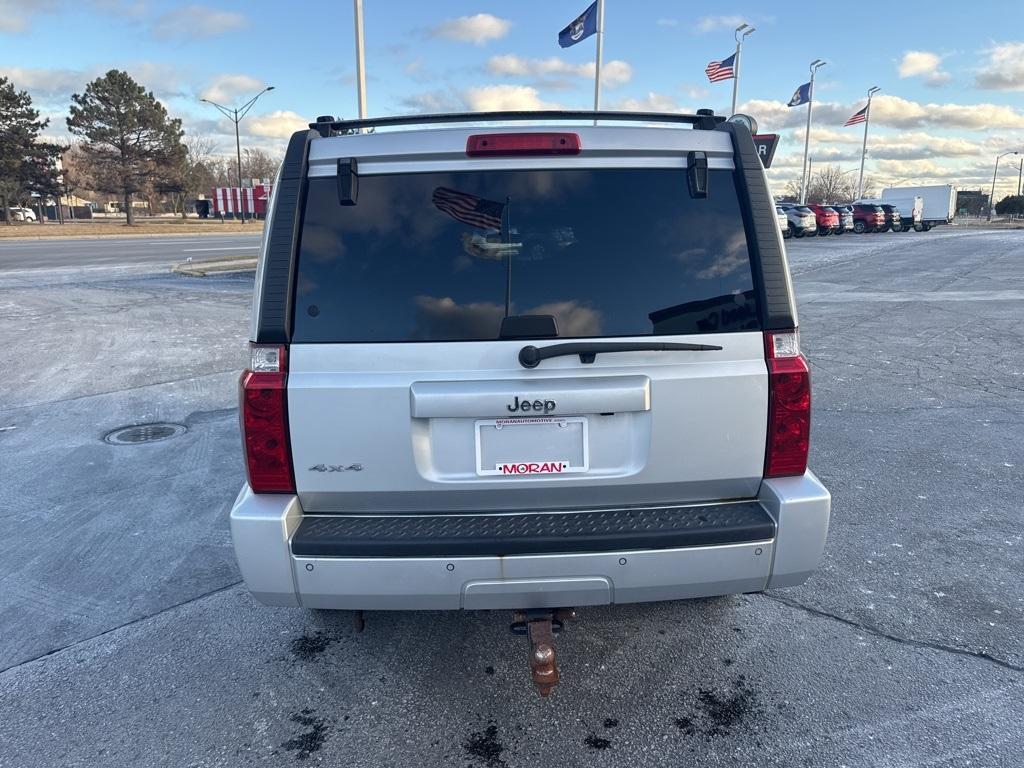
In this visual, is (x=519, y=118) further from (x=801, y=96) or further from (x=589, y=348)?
(x=801, y=96)

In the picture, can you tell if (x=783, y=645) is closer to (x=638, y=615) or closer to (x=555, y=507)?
(x=638, y=615)

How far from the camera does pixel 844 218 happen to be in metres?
48.0

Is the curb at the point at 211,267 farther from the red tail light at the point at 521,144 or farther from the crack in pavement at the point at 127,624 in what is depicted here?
the red tail light at the point at 521,144

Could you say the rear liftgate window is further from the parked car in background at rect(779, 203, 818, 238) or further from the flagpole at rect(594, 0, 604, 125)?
the parked car in background at rect(779, 203, 818, 238)

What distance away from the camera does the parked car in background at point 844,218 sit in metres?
47.5

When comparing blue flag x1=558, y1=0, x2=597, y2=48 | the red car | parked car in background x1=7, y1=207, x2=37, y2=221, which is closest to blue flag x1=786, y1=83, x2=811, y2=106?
the red car

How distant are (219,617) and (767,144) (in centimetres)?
434

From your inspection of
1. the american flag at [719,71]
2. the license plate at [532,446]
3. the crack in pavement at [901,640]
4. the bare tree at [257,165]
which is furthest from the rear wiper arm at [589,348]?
the bare tree at [257,165]

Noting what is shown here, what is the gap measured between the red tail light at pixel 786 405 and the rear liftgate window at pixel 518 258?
135 millimetres

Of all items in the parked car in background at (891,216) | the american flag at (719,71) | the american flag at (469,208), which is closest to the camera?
Result: the american flag at (469,208)

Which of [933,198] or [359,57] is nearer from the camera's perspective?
[359,57]

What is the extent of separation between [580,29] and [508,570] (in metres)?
25.9

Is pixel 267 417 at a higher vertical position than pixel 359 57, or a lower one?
lower

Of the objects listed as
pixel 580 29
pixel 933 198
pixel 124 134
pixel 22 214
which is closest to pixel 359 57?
pixel 580 29
